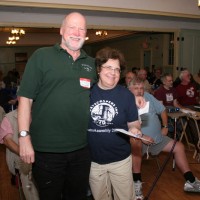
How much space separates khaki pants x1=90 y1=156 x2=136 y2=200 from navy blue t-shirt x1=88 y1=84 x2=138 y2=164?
52 millimetres

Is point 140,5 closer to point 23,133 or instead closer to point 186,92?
point 186,92

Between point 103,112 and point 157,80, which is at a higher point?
point 157,80

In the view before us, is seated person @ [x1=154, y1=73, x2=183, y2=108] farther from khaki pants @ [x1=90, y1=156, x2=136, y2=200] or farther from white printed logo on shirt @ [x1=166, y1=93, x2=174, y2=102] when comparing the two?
khaki pants @ [x1=90, y1=156, x2=136, y2=200]

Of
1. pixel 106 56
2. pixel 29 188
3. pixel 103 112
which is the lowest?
pixel 29 188

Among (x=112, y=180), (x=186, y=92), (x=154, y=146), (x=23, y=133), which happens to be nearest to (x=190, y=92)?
Answer: (x=186, y=92)

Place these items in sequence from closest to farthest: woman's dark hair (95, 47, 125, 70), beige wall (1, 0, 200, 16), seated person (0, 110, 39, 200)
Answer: woman's dark hair (95, 47, 125, 70)
seated person (0, 110, 39, 200)
beige wall (1, 0, 200, 16)

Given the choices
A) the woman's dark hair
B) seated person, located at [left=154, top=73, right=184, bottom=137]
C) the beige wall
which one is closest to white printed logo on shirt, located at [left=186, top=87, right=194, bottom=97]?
seated person, located at [left=154, top=73, right=184, bottom=137]

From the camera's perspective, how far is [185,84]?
4.98m

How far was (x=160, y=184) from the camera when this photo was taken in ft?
10.8

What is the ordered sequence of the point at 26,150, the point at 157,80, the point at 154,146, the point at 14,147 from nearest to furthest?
the point at 26,150 → the point at 14,147 → the point at 154,146 → the point at 157,80

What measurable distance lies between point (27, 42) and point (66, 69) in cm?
1342

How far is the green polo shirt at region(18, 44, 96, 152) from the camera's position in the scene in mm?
1505

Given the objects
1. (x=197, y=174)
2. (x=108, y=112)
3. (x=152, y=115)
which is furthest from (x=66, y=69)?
(x=197, y=174)

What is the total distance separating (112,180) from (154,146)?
1234mm
